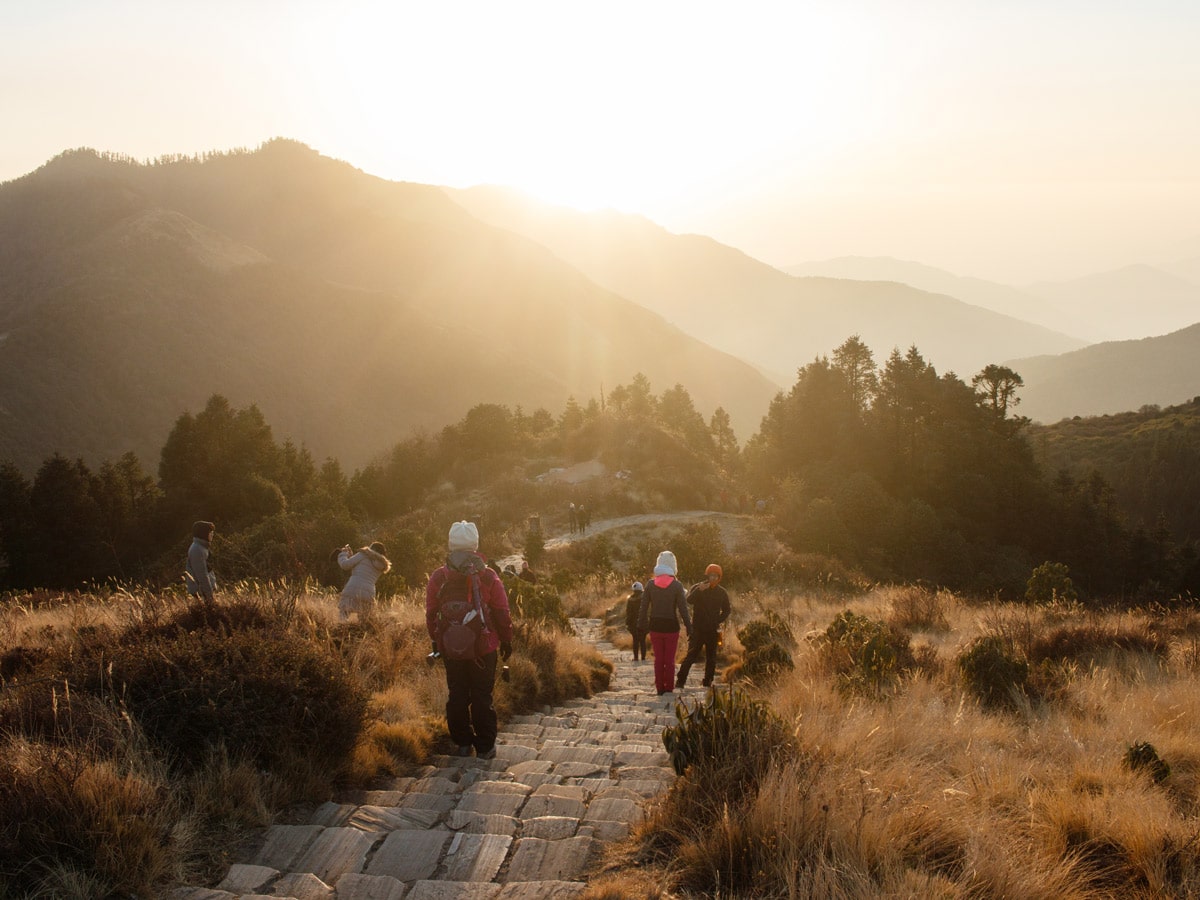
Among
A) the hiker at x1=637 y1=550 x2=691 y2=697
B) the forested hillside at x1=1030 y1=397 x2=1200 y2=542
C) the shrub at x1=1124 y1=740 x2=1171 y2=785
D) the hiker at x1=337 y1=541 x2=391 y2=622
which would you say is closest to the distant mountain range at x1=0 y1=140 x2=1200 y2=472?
the forested hillside at x1=1030 y1=397 x2=1200 y2=542

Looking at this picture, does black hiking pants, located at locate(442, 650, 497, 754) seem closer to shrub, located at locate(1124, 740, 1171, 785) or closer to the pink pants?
the pink pants

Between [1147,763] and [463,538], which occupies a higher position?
[463,538]

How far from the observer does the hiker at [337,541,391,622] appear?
31.7ft

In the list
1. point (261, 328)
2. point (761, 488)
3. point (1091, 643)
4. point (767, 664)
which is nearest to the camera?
point (767, 664)

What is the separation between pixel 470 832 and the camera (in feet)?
13.8

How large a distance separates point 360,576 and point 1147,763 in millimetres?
8446

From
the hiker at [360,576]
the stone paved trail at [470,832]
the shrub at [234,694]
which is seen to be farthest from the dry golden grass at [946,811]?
the hiker at [360,576]

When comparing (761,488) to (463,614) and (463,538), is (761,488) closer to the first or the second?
(463,538)

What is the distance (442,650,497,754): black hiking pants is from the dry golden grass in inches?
88.8

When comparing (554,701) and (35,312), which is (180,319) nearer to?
(35,312)

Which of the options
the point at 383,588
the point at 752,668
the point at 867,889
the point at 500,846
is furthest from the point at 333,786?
the point at 383,588

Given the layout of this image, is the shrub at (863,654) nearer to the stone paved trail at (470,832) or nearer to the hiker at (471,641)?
the stone paved trail at (470,832)

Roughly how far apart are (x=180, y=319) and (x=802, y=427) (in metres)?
105

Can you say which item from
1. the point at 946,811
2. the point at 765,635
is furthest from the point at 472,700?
the point at 765,635
